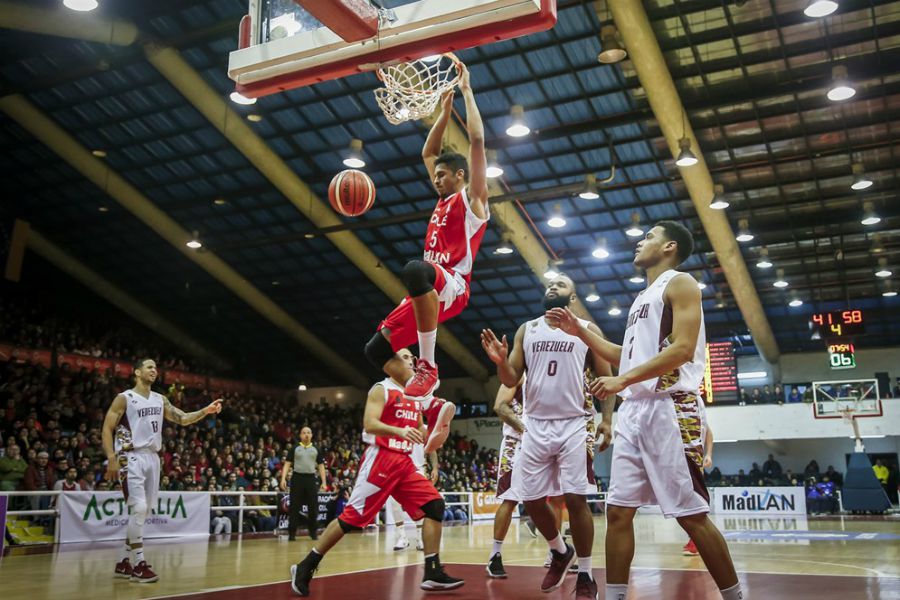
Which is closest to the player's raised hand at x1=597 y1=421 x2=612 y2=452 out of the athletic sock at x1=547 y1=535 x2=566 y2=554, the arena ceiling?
the athletic sock at x1=547 y1=535 x2=566 y2=554

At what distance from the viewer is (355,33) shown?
522cm

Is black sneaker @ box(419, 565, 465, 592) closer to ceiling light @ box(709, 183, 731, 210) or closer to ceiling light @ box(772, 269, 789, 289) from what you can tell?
ceiling light @ box(709, 183, 731, 210)

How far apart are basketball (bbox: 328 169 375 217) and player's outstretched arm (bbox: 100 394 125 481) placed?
281 cm

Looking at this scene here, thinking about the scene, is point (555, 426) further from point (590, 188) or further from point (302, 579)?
point (590, 188)

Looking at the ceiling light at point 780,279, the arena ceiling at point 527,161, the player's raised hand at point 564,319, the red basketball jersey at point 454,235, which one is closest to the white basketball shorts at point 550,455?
the red basketball jersey at point 454,235

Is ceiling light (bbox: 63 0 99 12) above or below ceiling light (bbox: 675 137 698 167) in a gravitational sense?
above

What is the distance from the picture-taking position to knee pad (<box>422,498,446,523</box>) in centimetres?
593

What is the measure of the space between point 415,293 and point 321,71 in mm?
1917

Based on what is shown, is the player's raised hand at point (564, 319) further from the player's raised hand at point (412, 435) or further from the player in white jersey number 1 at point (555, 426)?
the player's raised hand at point (412, 435)

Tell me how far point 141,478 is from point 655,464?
5.32 metres

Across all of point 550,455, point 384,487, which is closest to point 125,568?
point 384,487

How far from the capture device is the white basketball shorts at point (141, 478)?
721 cm

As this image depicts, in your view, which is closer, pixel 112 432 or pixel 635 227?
pixel 112 432

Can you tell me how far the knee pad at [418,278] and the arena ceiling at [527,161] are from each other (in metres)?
12.9
